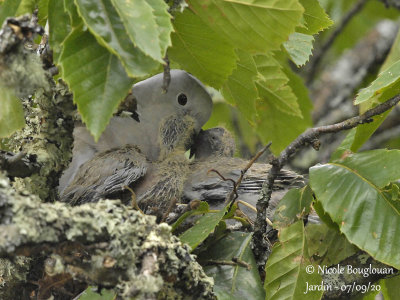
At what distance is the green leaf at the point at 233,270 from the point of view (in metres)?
1.42

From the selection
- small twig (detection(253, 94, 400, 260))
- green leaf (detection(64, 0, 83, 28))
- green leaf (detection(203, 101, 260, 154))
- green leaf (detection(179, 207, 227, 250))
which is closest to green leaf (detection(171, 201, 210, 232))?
green leaf (detection(179, 207, 227, 250))

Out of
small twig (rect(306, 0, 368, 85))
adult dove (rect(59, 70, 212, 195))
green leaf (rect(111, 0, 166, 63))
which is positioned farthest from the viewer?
small twig (rect(306, 0, 368, 85))

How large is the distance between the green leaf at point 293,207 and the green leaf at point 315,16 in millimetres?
451

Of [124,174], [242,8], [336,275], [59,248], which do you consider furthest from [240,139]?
[59,248]

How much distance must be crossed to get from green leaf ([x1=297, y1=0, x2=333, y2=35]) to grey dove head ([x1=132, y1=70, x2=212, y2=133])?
42 cm

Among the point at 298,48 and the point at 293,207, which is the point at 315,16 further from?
the point at 293,207

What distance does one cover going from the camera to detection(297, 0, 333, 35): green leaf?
1.73 m

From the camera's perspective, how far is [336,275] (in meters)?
1.58

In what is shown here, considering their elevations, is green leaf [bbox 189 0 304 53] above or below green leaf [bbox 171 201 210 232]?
above

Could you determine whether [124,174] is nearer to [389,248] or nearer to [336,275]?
[336,275]

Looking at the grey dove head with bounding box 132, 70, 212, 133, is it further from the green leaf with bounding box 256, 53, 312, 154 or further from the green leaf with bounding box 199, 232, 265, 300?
the green leaf with bounding box 199, 232, 265, 300

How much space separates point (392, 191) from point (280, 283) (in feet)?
1.07

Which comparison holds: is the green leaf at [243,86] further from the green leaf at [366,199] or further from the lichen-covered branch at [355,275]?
the lichen-covered branch at [355,275]

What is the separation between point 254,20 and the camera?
1310 mm
